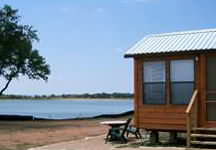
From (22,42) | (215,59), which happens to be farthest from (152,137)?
(22,42)

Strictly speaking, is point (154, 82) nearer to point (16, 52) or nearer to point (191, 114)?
point (191, 114)

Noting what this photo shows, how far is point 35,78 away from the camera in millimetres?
38906

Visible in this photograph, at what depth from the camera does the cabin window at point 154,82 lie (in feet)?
53.0

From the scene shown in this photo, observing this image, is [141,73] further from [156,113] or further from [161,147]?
[161,147]

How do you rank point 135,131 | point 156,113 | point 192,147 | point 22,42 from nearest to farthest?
1. point 192,147
2. point 156,113
3. point 135,131
4. point 22,42

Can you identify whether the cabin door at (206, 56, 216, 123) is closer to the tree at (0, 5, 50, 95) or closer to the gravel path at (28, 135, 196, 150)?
the gravel path at (28, 135, 196, 150)

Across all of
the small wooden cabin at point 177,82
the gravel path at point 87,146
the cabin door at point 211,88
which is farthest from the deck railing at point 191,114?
the gravel path at point 87,146

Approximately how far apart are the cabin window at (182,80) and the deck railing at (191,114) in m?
0.43

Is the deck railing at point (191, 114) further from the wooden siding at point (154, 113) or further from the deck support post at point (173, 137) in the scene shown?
the deck support post at point (173, 137)

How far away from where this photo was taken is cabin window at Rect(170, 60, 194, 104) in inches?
616

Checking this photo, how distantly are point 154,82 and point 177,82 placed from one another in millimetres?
775

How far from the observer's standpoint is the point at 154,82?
643 inches

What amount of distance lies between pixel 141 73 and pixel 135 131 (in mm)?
2498

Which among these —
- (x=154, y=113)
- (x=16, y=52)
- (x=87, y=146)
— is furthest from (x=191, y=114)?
(x=16, y=52)
